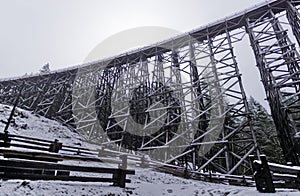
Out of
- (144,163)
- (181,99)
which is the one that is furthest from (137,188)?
(181,99)

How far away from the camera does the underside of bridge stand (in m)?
13.8

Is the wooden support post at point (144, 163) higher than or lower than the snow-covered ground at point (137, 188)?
higher

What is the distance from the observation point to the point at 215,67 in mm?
16469

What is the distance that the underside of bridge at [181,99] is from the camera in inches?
542

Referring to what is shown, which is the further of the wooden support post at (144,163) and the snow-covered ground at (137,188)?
the wooden support post at (144,163)

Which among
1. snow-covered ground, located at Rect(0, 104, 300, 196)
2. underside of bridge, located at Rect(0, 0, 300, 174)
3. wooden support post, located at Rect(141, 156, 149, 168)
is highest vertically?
underside of bridge, located at Rect(0, 0, 300, 174)

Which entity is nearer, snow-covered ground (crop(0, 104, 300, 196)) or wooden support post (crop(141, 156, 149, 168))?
snow-covered ground (crop(0, 104, 300, 196))

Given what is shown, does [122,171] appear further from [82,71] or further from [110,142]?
[82,71]

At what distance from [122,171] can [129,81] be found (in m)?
16.3

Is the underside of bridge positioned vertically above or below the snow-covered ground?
above

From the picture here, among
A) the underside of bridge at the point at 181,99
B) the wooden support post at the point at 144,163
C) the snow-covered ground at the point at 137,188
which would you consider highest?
the underside of bridge at the point at 181,99

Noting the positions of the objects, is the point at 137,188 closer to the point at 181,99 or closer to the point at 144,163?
A: the point at 144,163

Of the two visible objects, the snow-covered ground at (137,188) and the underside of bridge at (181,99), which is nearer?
the snow-covered ground at (137,188)

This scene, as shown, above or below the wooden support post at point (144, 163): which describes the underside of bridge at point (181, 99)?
above
